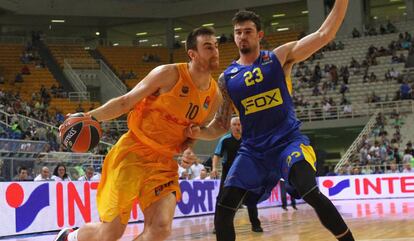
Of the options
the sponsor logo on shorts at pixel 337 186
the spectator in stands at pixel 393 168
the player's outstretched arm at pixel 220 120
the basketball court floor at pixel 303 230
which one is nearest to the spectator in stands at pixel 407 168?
the spectator in stands at pixel 393 168

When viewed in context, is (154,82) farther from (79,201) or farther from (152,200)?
(79,201)

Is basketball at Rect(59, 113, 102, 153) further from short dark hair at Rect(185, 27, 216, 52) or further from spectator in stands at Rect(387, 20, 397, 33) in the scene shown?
spectator in stands at Rect(387, 20, 397, 33)

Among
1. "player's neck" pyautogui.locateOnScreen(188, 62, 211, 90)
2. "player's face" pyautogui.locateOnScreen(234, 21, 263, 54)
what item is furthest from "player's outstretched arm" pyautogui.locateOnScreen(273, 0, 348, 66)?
"player's neck" pyautogui.locateOnScreen(188, 62, 211, 90)

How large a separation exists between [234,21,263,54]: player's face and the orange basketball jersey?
1.74 feet

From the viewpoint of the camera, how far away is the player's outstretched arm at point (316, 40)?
5566 millimetres

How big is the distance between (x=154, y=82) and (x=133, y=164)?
30.1 inches

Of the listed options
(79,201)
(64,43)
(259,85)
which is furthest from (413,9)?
(259,85)

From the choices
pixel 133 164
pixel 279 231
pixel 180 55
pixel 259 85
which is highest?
pixel 180 55

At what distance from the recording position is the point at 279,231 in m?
11.4

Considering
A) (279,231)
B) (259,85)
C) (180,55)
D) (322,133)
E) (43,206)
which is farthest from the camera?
(180,55)

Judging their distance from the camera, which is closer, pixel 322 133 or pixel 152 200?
pixel 152 200

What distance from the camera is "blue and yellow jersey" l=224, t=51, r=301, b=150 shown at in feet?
18.8

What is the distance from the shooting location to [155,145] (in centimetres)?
583

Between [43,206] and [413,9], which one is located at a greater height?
[413,9]
